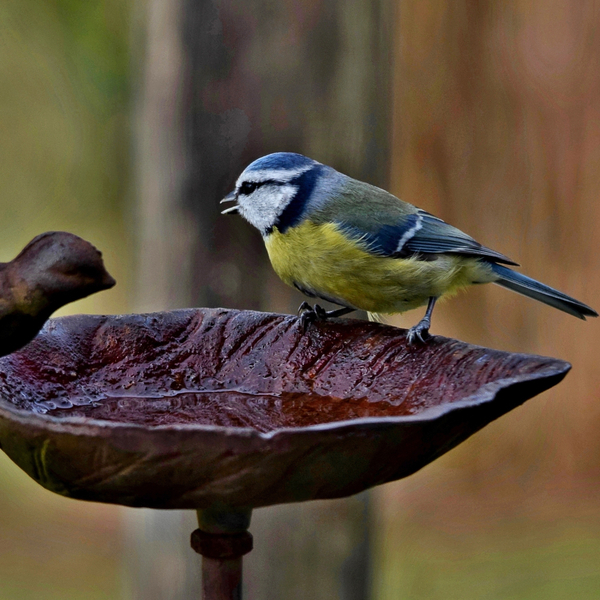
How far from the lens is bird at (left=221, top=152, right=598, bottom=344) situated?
2295mm

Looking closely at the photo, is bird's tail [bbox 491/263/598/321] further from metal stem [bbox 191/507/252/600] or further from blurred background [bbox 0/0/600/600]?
metal stem [bbox 191/507/252/600]

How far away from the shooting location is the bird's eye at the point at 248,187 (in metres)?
2.37

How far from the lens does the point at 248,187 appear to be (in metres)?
2.38

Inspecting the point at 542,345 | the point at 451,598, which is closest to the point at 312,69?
the point at 542,345

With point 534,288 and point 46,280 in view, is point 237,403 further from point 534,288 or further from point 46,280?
point 534,288

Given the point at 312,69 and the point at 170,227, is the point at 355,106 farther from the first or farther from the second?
the point at 170,227

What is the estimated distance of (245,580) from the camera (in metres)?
2.97

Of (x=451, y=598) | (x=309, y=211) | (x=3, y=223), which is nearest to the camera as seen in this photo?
(x=309, y=211)

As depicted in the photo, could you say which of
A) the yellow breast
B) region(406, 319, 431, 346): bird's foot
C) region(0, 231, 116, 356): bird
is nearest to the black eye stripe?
the yellow breast

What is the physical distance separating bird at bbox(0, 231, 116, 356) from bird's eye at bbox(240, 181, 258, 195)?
99cm

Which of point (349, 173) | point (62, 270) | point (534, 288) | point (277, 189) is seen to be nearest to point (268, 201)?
point (277, 189)

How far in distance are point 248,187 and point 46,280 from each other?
1053 mm

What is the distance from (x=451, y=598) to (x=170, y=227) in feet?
7.50

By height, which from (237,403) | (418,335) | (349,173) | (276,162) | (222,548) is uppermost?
(276,162)
